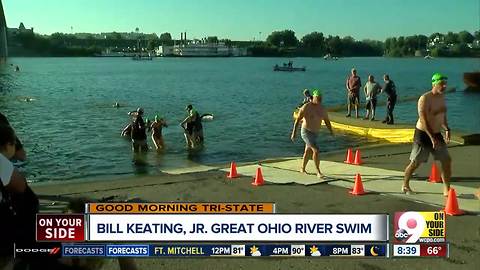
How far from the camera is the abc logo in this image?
5551 mm

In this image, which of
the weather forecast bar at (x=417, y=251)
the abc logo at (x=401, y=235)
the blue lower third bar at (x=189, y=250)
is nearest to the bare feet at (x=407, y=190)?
the abc logo at (x=401, y=235)

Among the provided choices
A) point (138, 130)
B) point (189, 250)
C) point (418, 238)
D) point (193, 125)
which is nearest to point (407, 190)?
point (418, 238)

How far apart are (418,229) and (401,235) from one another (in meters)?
0.21

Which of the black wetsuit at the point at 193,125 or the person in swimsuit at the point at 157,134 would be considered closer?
→ the person in swimsuit at the point at 157,134

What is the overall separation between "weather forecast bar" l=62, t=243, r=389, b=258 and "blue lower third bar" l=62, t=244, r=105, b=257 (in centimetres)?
1

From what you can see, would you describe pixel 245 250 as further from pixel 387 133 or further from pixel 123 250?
pixel 387 133

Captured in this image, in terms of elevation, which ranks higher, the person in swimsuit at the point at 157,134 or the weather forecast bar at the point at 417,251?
the weather forecast bar at the point at 417,251

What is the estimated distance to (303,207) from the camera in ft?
24.6

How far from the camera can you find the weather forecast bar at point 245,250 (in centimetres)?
514

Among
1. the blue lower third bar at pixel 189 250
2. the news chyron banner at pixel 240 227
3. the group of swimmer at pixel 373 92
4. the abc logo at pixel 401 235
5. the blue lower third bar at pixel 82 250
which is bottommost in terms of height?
the blue lower third bar at pixel 189 250

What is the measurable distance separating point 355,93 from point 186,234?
646 inches

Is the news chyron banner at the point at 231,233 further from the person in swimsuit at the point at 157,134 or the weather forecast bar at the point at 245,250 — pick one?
the person in swimsuit at the point at 157,134

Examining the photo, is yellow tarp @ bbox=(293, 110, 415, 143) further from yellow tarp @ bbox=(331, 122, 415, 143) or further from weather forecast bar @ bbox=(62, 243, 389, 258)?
weather forecast bar @ bbox=(62, 243, 389, 258)

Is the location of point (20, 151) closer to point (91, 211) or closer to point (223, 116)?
point (91, 211)
